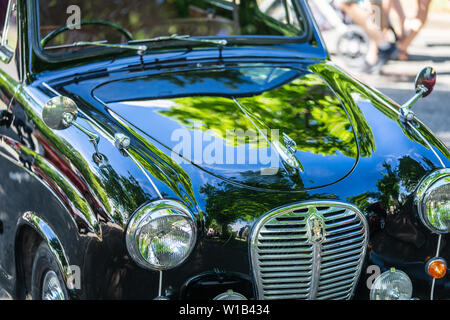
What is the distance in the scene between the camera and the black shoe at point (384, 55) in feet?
32.0

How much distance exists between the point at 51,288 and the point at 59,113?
2.47 feet

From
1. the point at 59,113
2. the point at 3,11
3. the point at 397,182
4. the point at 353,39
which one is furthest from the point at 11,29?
the point at 353,39

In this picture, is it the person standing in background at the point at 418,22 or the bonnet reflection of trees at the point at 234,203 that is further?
the person standing in background at the point at 418,22

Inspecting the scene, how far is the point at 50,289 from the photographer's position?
3023 millimetres

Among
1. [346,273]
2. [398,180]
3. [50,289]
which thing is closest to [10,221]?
A: [50,289]

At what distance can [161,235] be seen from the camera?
2.67 metres

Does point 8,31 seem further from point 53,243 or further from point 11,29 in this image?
point 53,243

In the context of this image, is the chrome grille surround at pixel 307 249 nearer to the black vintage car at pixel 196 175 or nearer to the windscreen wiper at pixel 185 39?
the black vintage car at pixel 196 175

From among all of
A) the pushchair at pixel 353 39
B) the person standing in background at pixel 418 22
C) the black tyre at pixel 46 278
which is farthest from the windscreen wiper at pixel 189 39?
the person standing in background at pixel 418 22

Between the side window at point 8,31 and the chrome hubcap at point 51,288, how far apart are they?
1.25m

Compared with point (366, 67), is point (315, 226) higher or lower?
lower

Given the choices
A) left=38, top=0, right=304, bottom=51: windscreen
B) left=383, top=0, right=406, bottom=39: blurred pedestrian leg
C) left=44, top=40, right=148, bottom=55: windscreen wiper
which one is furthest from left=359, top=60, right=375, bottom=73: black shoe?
left=44, top=40, right=148, bottom=55: windscreen wiper

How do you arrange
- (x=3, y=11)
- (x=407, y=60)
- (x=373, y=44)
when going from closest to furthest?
(x=3, y=11) → (x=373, y=44) → (x=407, y=60)
